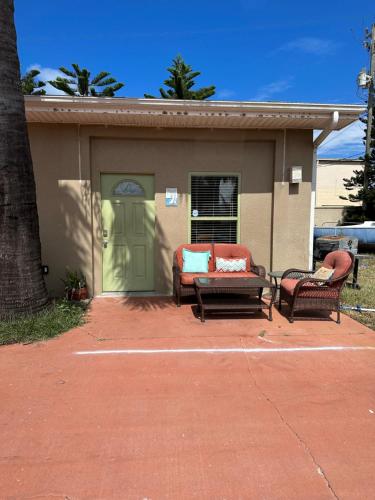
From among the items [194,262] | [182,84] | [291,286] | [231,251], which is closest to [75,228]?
[194,262]

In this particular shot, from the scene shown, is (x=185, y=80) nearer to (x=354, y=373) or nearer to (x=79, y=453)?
(x=354, y=373)

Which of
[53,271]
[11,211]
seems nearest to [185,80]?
[53,271]

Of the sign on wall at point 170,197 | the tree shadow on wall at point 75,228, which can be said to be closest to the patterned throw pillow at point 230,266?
the sign on wall at point 170,197

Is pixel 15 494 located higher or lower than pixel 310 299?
lower

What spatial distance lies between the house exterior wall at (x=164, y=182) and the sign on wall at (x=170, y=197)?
3.0 inches

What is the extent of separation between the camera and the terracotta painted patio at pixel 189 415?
7.34 feet

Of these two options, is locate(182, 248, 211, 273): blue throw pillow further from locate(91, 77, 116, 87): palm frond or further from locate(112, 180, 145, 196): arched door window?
locate(91, 77, 116, 87): palm frond

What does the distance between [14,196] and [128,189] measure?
2507 millimetres

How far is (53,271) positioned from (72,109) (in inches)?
115

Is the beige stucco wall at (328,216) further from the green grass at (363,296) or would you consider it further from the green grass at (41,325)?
the green grass at (41,325)

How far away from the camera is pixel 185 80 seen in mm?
17594

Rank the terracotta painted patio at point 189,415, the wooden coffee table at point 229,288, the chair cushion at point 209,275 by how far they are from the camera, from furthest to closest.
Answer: the chair cushion at point 209,275, the wooden coffee table at point 229,288, the terracotta painted patio at point 189,415

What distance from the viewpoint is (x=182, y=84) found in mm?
17531

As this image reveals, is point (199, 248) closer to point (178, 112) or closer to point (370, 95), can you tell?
point (178, 112)
